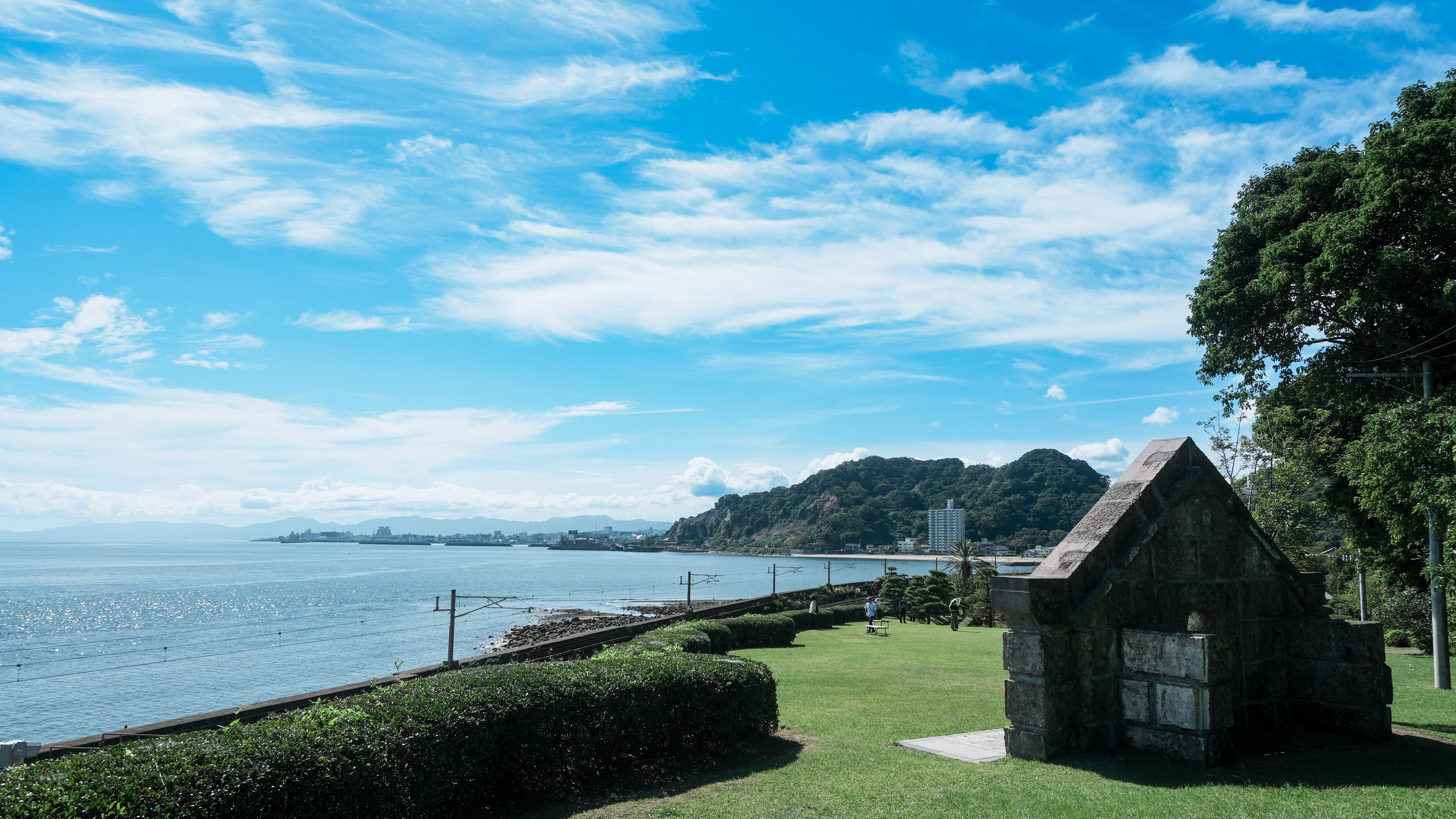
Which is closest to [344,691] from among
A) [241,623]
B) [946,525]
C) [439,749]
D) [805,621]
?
[439,749]

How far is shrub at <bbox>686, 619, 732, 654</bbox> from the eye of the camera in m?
20.4

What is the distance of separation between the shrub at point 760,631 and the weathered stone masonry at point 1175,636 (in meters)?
15.0

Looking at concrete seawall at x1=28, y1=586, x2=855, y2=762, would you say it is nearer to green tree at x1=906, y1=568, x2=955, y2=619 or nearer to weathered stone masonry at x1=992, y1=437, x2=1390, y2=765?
weathered stone masonry at x1=992, y1=437, x2=1390, y2=765

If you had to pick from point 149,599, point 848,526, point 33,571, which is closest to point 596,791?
point 149,599

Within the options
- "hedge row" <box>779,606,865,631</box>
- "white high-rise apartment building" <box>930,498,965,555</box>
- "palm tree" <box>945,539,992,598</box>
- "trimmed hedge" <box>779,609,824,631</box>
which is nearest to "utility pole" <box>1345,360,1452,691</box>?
"hedge row" <box>779,606,865,631</box>

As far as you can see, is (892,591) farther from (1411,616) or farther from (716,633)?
(716,633)

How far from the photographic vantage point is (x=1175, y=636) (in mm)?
7340

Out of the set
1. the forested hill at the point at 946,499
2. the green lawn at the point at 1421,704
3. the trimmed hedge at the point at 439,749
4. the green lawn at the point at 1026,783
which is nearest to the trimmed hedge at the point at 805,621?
the green lawn at the point at 1421,704

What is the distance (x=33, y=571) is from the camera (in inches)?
4953

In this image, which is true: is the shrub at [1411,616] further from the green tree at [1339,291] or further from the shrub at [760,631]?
the shrub at [760,631]

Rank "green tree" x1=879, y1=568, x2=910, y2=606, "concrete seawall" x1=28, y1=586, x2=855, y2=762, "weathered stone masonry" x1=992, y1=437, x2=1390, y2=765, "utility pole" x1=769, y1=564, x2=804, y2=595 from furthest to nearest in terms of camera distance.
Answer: "utility pole" x1=769, y1=564, x2=804, y2=595
"green tree" x1=879, y1=568, x2=910, y2=606
"concrete seawall" x1=28, y1=586, x2=855, y2=762
"weathered stone masonry" x1=992, y1=437, x2=1390, y2=765

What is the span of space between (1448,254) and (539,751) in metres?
17.7

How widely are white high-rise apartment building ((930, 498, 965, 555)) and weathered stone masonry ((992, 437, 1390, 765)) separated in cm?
13813

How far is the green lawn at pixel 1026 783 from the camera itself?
609 cm
